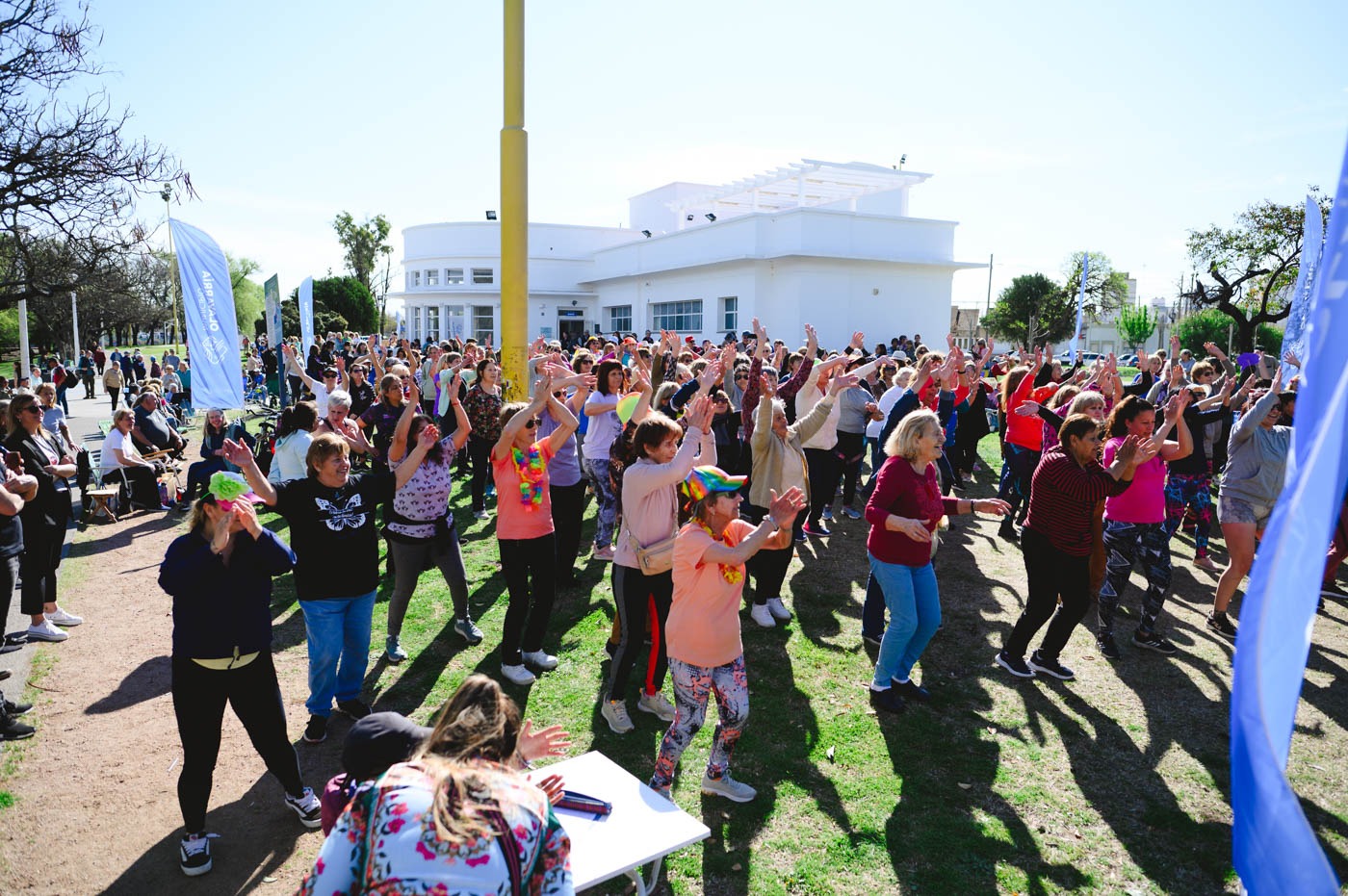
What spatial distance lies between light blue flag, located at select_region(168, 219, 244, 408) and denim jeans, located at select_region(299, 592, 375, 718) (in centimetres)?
694

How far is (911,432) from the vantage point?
15.7 feet

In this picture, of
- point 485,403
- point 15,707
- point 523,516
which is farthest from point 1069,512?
point 15,707

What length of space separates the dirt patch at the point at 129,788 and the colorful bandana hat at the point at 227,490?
69.0 inches

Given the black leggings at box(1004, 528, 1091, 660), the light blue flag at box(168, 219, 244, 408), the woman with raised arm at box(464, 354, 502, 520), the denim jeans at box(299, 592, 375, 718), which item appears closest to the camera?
the denim jeans at box(299, 592, 375, 718)

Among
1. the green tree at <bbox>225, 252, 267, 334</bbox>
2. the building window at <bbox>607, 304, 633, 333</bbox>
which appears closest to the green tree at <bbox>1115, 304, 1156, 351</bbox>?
the building window at <bbox>607, 304, 633, 333</bbox>

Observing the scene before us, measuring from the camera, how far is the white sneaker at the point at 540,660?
5586 mm

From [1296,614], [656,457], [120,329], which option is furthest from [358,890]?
[120,329]

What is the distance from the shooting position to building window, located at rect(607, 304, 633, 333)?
1639 inches

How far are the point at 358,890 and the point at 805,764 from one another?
3184mm

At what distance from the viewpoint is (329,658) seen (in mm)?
4547

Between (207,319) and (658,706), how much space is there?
9.20 metres

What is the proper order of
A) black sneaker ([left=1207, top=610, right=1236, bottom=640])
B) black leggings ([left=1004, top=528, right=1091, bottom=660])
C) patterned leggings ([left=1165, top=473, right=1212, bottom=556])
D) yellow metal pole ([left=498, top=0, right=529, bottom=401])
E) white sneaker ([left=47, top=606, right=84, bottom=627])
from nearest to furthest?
black leggings ([left=1004, top=528, right=1091, bottom=660]) < black sneaker ([left=1207, top=610, right=1236, bottom=640]) < white sneaker ([left=47, top=606, right=84, bottom=627]) < patterned leggings ([left=1165, top=473, right=1212, bottom=556]) < yellow metal pole ([left=498, top=0, right=529, bottom=401])

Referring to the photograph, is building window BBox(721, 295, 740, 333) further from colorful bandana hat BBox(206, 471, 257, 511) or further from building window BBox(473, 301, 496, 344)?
colorful bandana hat BBox(206, 471, 257, 511)

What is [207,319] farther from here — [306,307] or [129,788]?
[129,788]
